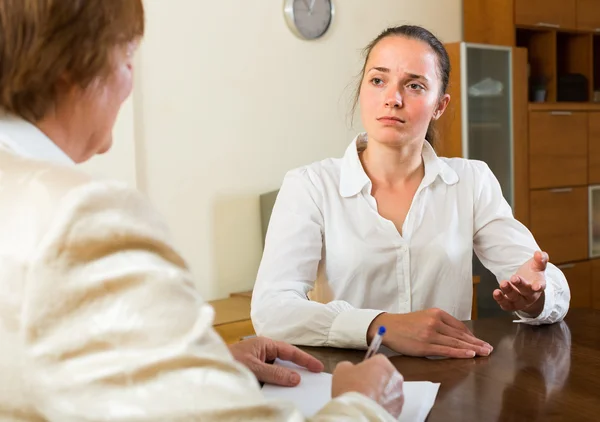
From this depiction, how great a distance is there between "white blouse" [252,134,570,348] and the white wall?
1735 millimetres

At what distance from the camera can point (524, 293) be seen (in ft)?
5.67

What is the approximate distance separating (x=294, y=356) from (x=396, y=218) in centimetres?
81

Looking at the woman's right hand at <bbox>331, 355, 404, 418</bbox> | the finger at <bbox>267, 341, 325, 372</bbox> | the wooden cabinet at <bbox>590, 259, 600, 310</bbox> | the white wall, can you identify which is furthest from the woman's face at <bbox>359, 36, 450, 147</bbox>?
the wooden cabinet at <bbox>590, 259, 600, 310</bbox>

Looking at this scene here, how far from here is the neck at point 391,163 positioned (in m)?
2.15

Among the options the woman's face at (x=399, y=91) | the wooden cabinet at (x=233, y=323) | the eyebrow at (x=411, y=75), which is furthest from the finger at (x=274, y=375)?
the wooden cabinet at (x=233, y=323)

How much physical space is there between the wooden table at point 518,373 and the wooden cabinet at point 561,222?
3.07 meters

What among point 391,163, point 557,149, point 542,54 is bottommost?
point 557,149

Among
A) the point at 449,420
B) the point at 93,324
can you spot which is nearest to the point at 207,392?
the point at 93,324

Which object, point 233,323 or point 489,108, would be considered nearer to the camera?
point 233,323

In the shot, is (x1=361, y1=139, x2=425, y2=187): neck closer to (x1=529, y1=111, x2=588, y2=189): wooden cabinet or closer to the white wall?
the white wall

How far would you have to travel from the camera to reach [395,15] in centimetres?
456

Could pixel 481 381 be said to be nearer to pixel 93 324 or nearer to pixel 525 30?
pixel 93 324

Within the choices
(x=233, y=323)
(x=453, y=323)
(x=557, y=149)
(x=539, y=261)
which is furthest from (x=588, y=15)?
(x=453, y=323)

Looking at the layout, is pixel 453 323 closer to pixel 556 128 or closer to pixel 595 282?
pixel 556 128
